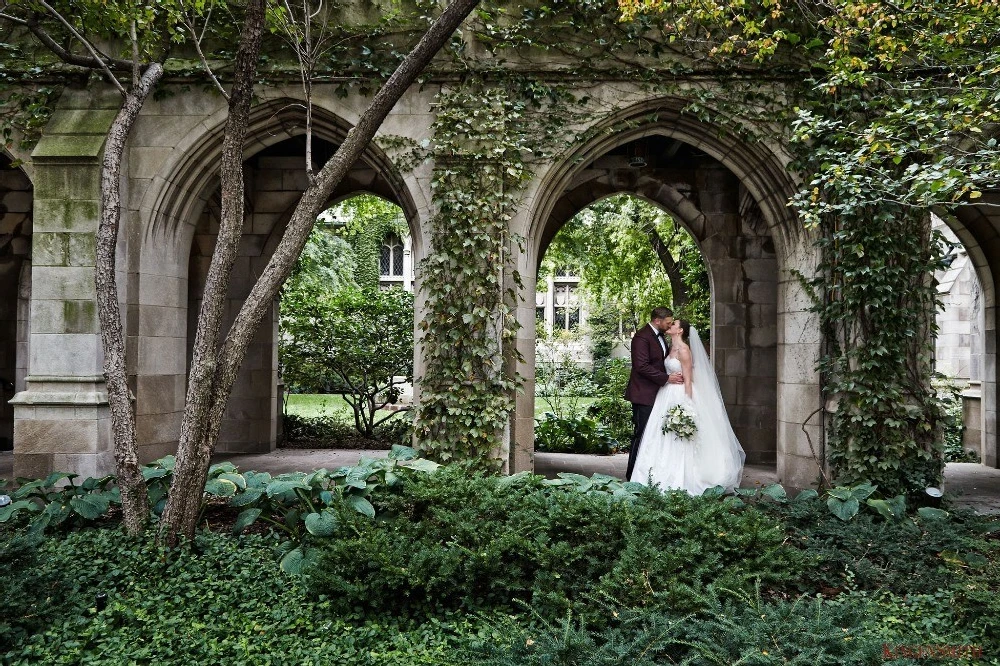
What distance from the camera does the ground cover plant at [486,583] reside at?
3379mm

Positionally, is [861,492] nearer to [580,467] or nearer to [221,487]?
[580,467]

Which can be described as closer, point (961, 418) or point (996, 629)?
point (996, 629)

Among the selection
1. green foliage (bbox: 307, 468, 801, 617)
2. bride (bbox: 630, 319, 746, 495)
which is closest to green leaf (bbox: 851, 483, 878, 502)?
green foliage (bbox: 307, 468, 801, 617)

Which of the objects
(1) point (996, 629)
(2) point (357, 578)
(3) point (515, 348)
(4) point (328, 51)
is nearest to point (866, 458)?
(1) point (996, 629)

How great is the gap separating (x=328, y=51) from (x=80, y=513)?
447 cm

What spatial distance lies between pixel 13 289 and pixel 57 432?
5.81 meters

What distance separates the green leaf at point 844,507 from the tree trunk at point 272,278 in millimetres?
4226

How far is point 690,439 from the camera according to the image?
661 centimetres

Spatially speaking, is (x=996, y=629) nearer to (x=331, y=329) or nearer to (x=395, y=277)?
(x=331, y=329)

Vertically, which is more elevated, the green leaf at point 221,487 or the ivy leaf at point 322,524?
the green leaf at point 221,487

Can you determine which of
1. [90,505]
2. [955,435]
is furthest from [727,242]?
[90,505]

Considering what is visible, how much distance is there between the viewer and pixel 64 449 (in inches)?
250

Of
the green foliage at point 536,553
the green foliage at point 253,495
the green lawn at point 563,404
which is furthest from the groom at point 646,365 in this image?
the green lawn at point 563,404

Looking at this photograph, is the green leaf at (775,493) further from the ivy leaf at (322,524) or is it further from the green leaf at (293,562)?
the green leaf at (293,562)
